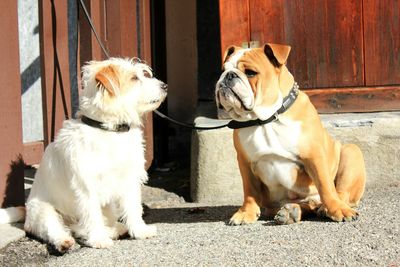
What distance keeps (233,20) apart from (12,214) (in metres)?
2.88

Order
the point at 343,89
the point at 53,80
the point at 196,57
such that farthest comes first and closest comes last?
the point at 196,57
the point at 343,89
the point at 53,80

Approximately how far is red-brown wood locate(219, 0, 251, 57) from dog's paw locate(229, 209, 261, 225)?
7.00 feet

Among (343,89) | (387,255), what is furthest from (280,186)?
(343,89)

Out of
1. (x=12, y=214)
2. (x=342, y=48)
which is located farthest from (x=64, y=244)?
(x=342, y=48)

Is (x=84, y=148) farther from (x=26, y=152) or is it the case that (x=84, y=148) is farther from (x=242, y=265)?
(x=26, y=152)

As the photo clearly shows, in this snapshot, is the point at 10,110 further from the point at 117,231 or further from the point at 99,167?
the point at 117,231

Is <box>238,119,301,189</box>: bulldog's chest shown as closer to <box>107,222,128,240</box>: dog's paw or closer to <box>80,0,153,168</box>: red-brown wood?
<box>107,222,128,240</box>: dog's paw

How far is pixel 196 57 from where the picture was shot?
8148mm

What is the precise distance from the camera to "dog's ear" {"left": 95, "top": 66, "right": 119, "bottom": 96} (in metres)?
4.57

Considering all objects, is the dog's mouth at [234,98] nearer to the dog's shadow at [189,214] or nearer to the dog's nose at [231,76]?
the dog's nose at [231,76]

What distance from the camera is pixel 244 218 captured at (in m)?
5.07

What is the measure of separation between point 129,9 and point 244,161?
266 centimetres

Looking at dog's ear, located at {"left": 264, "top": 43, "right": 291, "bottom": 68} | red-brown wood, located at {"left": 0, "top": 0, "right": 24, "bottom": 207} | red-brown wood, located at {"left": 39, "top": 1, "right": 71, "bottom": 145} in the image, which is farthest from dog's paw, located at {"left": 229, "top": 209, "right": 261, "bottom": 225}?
red-brown wood, located at {"left": 39, "top": 1, "right": 71, "bottom": 145}

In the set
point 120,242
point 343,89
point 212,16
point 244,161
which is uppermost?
point 212,16
